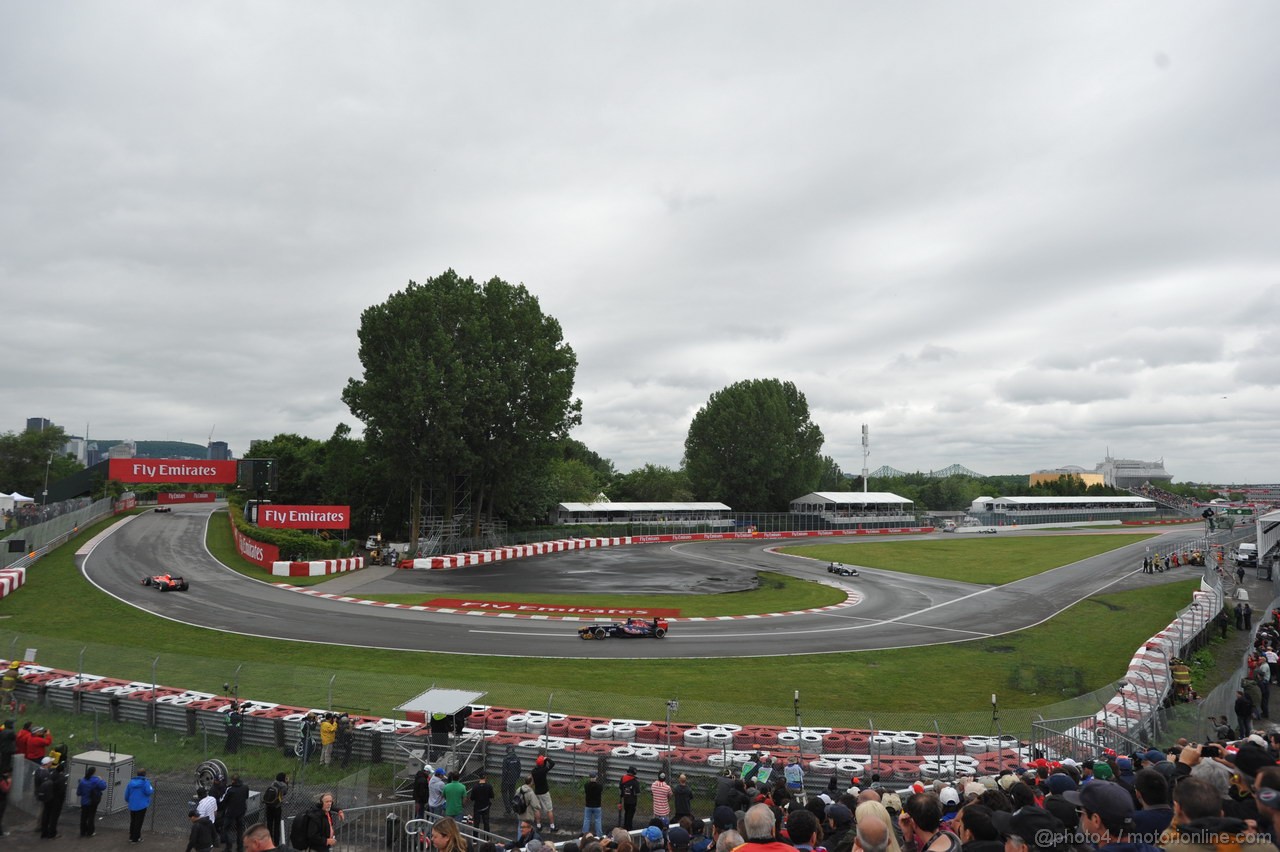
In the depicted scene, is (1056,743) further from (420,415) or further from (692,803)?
(420,415)

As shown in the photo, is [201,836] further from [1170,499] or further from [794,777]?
[1170,499]

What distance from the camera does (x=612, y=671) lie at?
25.0 m

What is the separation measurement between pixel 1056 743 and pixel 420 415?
47535mm

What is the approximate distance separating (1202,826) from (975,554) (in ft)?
223

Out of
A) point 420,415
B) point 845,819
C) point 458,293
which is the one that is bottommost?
point 845,819

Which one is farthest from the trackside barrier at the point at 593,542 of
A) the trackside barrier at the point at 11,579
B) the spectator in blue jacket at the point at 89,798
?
the spectator in blue jacket at the point at 89,798

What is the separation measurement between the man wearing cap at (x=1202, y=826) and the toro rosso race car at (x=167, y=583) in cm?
4555

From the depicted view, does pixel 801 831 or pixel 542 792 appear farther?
pixel 542 792

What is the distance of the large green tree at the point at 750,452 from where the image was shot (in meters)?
102

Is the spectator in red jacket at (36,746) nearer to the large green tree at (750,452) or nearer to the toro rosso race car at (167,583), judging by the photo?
the toro rosso race car at (167,583)

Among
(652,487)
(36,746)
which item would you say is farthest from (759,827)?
(652,487)

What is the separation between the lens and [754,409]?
102500mm

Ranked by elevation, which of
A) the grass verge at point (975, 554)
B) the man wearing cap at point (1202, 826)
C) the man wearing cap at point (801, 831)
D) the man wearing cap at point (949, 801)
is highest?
the man wearing cap at point (1202, 826)

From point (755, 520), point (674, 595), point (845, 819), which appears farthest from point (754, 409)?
point (845, 819)
